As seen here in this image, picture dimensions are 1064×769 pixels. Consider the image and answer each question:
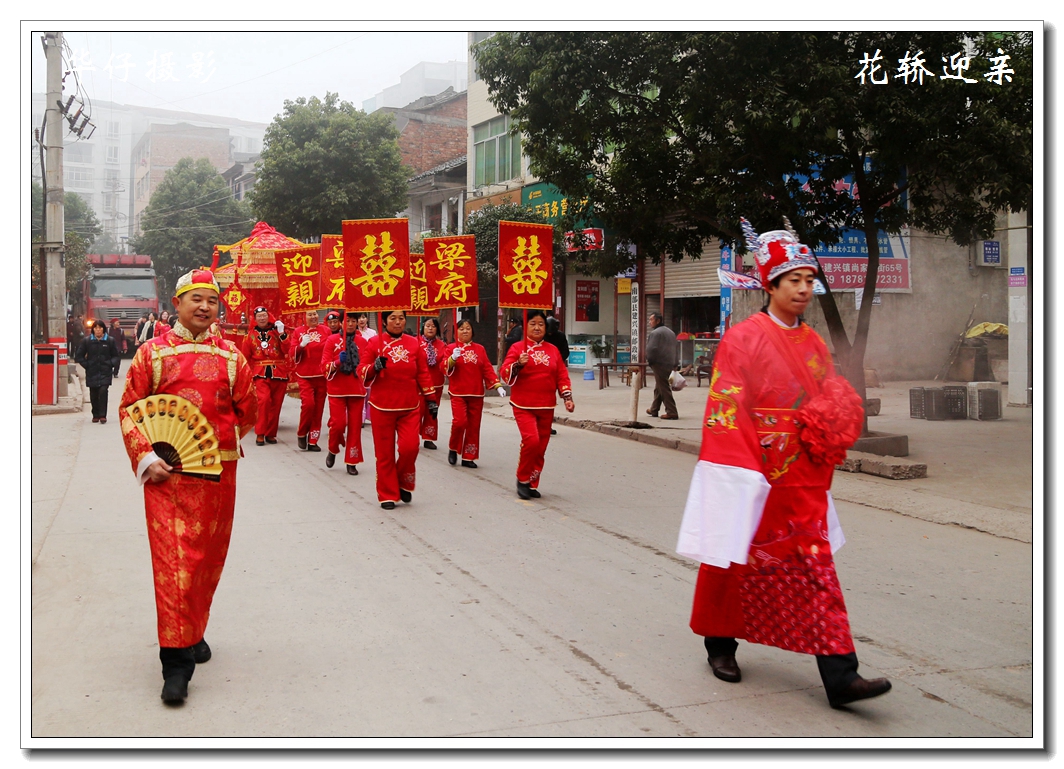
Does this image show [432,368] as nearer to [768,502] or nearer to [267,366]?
[267,366]

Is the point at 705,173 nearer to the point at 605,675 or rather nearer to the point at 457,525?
the point at 457,525

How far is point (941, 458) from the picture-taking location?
1090 centimetres

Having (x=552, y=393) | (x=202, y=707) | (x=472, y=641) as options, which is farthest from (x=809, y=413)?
(x=552, y=393)

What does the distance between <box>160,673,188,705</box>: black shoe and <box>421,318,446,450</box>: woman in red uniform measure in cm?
468

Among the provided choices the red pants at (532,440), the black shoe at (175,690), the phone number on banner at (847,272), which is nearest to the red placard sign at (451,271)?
the red pants at (532,440)

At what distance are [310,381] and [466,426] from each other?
8.42 ft

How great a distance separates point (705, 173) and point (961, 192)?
8.88 ft

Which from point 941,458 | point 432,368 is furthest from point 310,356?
point 941,458

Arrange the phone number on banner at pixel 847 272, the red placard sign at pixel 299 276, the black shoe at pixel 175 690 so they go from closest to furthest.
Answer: the black shoe at pixel 175 690 → the red placard sign at pixel 299 276 → the phone number on banner at pixel 847 272

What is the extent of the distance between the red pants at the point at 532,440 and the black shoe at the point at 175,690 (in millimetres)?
4859

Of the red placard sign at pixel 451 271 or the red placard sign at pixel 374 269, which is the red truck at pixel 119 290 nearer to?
the red placard sign at pixel 451 271

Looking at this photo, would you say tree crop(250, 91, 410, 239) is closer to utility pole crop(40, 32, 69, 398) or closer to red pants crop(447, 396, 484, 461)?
utility pole crop(40, 32, 69, 398)

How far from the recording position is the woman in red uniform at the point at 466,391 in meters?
10.6

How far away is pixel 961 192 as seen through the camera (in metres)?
9.63
